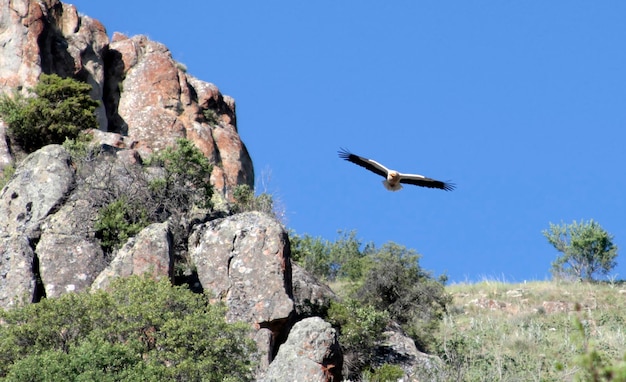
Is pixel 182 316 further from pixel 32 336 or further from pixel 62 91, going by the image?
pixel 62 91

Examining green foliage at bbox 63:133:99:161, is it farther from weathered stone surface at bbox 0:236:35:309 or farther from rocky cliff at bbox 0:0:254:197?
rocky cliff at bbox 0:0:254:197

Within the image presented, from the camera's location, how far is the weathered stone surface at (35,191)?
30.0 metres

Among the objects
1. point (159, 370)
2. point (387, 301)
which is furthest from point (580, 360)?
point (387, 301)

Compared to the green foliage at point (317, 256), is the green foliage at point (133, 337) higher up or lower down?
lower down

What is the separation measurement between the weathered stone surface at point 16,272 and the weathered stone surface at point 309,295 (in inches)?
278

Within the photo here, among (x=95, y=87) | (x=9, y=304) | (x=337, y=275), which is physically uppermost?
(x=95, y=87)

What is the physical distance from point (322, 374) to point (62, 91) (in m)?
20.8

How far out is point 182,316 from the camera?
79.5 ft

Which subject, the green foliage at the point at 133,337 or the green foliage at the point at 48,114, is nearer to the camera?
the green foliage at the point at 133,337

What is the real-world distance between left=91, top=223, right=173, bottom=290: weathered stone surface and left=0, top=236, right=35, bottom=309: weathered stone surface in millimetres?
1795

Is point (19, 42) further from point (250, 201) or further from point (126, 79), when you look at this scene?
point (250, 201)

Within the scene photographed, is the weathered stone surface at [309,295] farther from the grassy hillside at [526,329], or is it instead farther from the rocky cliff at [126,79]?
the rocky cliff at [126,79]

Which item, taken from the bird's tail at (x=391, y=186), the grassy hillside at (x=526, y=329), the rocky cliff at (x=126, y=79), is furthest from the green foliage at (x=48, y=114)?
the grassy hillside at (x=526, y=329)

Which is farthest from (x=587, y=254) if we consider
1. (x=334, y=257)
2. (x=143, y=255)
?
(x=143, y=255)
